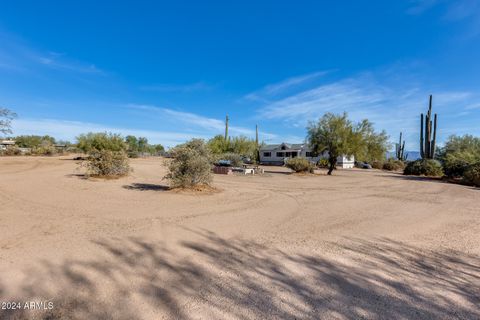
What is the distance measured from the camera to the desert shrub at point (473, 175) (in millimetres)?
16708

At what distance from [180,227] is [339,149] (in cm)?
2236

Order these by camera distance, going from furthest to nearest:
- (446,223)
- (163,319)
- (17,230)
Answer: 1. (446,223)
2. (17,230)
3. (163,319)

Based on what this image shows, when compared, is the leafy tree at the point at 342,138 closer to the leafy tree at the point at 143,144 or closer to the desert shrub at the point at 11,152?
the desert shrub at the point at 11,152

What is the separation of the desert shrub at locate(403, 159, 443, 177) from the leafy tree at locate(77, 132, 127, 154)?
36.0m

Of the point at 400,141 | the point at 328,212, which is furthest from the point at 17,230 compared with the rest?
the point at 400,141

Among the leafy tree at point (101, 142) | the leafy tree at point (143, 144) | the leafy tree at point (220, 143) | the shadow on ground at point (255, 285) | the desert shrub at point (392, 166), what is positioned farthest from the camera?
the leafy tree at point (143, 144)

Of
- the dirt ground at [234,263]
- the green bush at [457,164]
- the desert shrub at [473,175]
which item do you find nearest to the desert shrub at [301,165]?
the green bush at [457,164]

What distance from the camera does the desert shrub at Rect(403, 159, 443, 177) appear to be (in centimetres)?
2503

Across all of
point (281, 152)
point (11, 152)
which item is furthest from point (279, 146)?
point (11, 152)

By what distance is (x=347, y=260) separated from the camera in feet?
14.1

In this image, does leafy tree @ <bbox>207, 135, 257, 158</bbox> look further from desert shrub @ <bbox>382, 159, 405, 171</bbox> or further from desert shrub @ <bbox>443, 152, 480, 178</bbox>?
desert shrub @ <bbox>443, 152, 480, 178</bbox>

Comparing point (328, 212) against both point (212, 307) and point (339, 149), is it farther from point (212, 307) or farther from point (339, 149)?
point (339, 149)

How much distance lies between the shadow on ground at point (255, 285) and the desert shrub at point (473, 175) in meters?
17.2

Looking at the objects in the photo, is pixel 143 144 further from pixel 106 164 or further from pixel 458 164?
pixel 458 164
